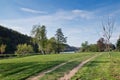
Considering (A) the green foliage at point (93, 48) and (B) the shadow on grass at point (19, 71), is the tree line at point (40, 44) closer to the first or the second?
(A) the green foliage at point (93, 48)

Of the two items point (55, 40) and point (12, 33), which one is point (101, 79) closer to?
point (55, 40)

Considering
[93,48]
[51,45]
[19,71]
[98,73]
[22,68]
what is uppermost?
[51,45]

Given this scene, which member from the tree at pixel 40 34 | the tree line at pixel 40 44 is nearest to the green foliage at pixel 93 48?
the tree line at pixel 40 44

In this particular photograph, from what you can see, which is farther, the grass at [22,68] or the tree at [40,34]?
the tree at [40,34]

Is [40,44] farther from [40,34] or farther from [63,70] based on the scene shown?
[63,70]

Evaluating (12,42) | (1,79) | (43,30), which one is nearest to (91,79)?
(1,79)

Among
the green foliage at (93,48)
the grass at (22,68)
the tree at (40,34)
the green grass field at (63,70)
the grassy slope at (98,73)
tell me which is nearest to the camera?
the grassy slope at (98,73)

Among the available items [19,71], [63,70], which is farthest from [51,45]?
[63,70]

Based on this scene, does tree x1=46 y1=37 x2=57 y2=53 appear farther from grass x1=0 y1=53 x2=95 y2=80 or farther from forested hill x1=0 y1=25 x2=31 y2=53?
grass x1=0 y1=53 x2=95 y2=80

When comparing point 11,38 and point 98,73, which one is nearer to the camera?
point 98,73

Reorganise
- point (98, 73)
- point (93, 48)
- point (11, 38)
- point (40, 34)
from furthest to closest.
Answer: point (11, 38) → point (93, 48) → point (40, 34) → point (98, 73)

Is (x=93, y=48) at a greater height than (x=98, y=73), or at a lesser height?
greater

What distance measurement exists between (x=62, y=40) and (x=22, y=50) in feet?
74.1

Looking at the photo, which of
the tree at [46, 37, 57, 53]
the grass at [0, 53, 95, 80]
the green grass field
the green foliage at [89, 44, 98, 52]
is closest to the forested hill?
the tree at [46, 37, 57, 53]
